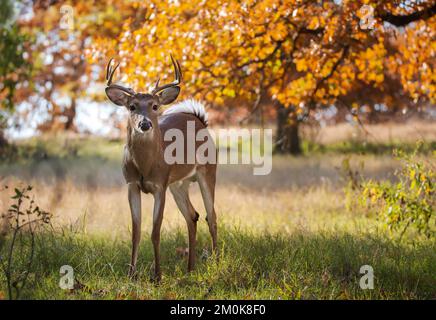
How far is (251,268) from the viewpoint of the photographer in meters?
5.96

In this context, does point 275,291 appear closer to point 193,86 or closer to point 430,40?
point 193,86

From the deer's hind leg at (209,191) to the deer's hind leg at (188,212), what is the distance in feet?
0.53

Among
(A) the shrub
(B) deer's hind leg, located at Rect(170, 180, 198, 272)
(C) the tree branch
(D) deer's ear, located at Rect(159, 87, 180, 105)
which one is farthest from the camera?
(C) the tree branch

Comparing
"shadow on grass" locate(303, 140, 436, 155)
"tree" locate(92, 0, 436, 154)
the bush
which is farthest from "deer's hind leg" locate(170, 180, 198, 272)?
"shadow on grass" locate(303, 140, 436, 155)

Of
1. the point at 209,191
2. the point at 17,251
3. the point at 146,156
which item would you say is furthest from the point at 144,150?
the point at 17,251

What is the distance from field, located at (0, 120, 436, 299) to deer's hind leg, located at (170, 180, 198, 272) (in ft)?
0.51

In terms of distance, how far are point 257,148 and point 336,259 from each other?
13772 millimetres

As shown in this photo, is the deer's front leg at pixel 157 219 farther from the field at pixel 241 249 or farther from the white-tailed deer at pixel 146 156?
the field at pixel 241 249

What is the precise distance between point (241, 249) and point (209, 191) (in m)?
0.90

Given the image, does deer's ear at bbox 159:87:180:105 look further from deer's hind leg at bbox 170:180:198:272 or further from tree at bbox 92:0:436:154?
tree at bbox 92:0:436:154

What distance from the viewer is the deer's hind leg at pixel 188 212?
670 cm

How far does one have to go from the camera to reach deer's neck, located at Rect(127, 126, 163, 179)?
6324mm
